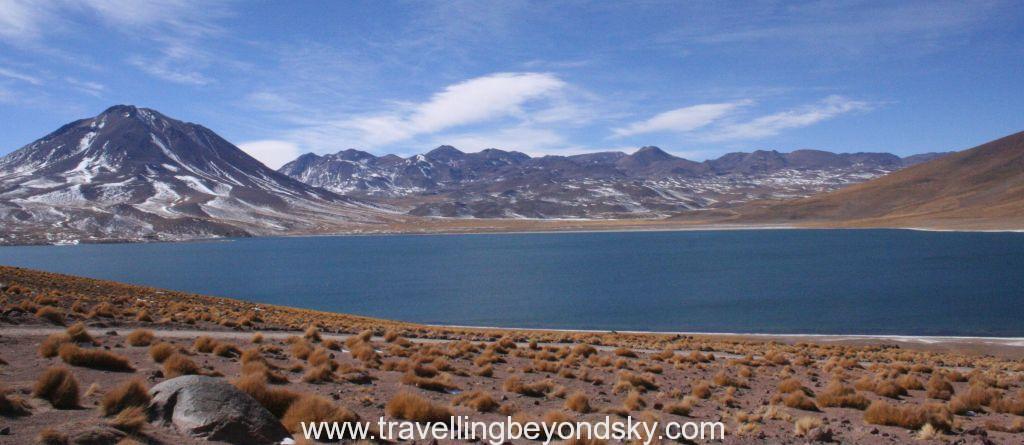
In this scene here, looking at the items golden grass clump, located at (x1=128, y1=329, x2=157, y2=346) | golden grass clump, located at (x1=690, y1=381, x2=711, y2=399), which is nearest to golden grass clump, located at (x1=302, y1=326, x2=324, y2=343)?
golden grass clump, located at (x1=128, y1=329, x2=157, y2=346)

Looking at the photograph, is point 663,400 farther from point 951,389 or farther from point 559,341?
point 559,341

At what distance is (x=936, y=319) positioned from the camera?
40.8 metres

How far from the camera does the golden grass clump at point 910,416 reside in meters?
10.4

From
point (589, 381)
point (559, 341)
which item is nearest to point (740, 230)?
point (559, 341)

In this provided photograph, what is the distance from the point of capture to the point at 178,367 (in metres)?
10.7

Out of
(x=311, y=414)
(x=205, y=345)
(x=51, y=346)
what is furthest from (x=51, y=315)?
(x=311, y=414)

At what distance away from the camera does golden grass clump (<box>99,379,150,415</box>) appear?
300 inches

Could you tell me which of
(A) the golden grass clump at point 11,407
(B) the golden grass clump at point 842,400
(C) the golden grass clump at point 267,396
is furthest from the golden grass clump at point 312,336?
(B) the golden grass clump at point 842,400

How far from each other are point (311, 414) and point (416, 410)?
65.9 inches

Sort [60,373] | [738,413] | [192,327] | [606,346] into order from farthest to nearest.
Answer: [606,346] < [192,327] < [738,413] < [60,373]

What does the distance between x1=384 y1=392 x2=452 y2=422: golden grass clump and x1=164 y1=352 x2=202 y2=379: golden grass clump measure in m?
3.64

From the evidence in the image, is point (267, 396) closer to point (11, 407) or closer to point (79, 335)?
point (11, 407)

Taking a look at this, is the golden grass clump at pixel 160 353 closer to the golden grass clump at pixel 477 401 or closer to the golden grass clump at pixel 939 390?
the golden grass clump at pixel 477 401

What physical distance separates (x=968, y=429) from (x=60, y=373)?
13319mm
